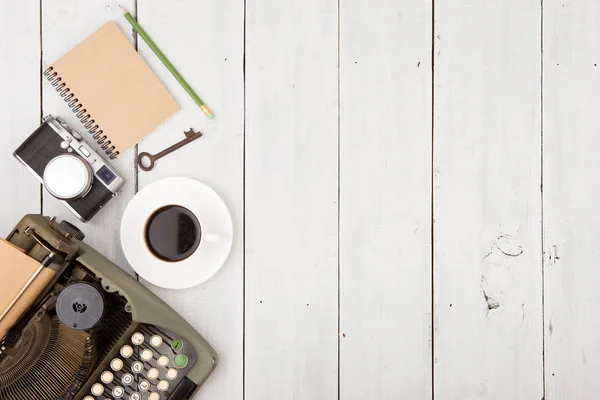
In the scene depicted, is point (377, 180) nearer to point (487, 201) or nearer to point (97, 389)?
point (487, 201)

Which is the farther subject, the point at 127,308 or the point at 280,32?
the point at 280,32

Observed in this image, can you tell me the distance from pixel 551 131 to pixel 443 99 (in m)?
0.22

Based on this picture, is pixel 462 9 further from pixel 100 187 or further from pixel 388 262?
pixel 100 187

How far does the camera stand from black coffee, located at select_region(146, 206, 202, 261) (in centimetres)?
103

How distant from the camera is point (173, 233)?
1.03 meters

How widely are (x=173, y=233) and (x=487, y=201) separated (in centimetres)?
58

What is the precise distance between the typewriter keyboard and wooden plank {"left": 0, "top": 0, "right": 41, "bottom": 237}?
1.06 feet

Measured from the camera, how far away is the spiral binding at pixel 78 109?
3.50 feet

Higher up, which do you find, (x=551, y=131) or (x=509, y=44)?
(x=509, y=44)

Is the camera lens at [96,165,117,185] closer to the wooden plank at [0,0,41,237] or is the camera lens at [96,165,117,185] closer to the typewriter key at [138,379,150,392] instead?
the wooden plank at [0,0,41,237]

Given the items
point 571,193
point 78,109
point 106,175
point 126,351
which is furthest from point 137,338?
point 571,193

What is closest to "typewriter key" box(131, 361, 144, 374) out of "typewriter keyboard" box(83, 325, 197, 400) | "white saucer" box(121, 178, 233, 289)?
"typewriter keyboard" box(83, 325, 197, 400)

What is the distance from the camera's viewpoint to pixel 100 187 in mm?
1038

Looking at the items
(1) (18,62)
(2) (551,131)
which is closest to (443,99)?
(2) (551,131)
